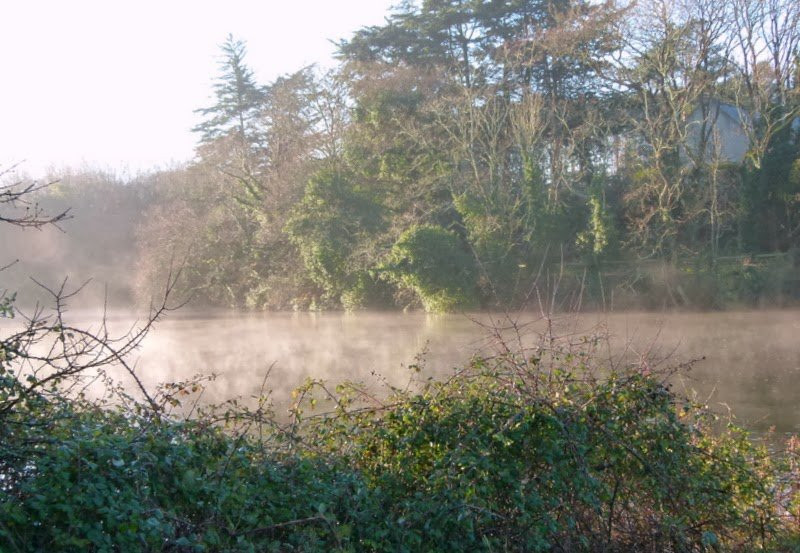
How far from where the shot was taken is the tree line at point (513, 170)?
80.2ft

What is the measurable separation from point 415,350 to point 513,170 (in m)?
11.9

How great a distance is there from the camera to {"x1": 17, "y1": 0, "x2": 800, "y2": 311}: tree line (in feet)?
80.2

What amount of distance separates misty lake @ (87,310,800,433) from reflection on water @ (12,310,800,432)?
3 cm

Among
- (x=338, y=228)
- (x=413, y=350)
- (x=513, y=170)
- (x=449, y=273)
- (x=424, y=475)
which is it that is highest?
(x=513, y=170)

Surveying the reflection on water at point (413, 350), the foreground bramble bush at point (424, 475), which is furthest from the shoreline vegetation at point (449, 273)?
the reflection on water at point (413, 350)

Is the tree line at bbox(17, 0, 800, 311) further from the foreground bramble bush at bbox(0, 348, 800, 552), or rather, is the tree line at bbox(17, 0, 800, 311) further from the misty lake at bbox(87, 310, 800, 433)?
the foreground bramble bush at bbox(0, 348, 800, 552)

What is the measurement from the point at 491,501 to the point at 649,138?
23.1 meters

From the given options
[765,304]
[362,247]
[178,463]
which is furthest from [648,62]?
[178,463]

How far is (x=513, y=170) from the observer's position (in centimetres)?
2817

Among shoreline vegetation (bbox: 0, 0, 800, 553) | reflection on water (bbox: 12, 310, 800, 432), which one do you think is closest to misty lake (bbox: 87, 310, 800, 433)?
reflection on water (bbox: 12, 310, 800, 432)

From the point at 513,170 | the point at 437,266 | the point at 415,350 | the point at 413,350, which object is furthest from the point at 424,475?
the point at 513,170

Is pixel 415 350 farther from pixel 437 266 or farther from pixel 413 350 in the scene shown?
pixel 437 266

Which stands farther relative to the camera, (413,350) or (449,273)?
(449,273)

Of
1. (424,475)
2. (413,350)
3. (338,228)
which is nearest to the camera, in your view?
(424,475)
